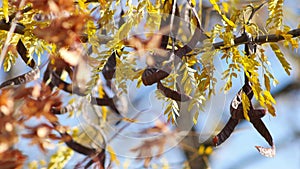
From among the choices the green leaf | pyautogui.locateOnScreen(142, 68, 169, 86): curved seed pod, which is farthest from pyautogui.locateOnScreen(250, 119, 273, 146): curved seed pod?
pyautogui.locateOnScreen(142, 68, 169, 86): curved seed pod

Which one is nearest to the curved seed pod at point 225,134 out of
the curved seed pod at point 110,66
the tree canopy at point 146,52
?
the tree canopy at point 146,52

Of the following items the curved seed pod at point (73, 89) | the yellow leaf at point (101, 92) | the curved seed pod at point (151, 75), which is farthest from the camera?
the yellow leaf at point (101, 92)

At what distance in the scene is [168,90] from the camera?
1104 mm

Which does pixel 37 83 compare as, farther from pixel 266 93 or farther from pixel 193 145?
pixel 193 145

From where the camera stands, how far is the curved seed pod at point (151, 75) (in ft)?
3.47

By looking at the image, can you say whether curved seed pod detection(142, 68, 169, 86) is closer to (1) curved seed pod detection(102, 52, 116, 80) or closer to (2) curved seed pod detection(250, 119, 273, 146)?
(1) curved seed pod detection(102, 52, 116, 80)

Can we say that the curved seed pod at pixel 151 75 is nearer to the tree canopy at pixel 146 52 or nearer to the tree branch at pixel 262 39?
the tree canopy at pixel 146 52

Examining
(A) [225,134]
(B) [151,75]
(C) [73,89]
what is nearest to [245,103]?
(A) [225,134]

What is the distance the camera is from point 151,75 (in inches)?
41.6

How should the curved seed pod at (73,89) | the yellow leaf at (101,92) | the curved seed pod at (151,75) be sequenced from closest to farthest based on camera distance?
the curved seed pod at (151,75) < the curved seed pod at (73,89) < the yellow leaf at (101,92)

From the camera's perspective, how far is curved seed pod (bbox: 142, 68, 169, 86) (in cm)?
106

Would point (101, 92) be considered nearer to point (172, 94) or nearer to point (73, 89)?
point (73, 89)

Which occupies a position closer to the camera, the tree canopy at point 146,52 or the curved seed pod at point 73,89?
the tree canopy at point 146,52

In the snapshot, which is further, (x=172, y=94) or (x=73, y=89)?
(x=73, y=89)
